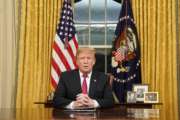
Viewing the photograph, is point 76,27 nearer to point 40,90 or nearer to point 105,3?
point 105,3

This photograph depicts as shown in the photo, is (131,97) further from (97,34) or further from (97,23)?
(97,23)

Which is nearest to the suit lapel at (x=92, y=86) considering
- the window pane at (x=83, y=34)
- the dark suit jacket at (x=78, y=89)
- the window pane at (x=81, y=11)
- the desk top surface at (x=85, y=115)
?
the dark suit jacket at (x=78, y=89)

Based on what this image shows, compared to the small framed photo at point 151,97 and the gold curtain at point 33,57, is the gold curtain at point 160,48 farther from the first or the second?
the gold curtain at point 33,57

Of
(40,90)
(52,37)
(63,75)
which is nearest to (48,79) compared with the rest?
(40,90)

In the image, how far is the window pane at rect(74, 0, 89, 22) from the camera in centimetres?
649

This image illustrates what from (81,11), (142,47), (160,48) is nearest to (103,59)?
(142,47)

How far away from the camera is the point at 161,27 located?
596cm

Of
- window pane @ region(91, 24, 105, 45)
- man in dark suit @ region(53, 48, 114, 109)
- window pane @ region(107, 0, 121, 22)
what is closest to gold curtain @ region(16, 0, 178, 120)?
window pane @ region(107, 0, 121, 22)

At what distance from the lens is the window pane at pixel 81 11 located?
6.49 metres

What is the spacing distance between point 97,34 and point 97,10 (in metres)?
0.40

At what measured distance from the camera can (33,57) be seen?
6004 mm

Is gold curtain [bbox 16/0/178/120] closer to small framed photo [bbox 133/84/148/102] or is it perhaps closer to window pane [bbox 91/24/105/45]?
small framed photo [bbox 133/84/148/102]

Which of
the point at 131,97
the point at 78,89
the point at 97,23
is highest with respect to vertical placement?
the point at 97,23

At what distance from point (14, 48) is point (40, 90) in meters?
0.77
